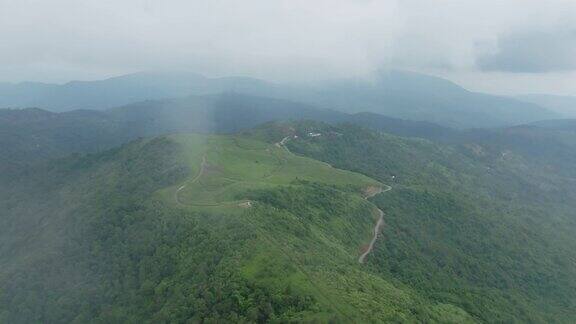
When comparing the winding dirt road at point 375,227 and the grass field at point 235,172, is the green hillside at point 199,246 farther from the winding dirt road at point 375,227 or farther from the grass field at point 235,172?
the winding dirt road at point 375,227

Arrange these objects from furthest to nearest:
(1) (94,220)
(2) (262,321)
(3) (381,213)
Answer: (3) (381,213) < (1) (94,220) < (2) (262,321)

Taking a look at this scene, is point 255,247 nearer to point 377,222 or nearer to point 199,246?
point 199,246

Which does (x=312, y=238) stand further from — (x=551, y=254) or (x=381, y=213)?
(x=551, y=254)

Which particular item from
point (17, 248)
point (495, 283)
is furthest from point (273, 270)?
point (17, 248)

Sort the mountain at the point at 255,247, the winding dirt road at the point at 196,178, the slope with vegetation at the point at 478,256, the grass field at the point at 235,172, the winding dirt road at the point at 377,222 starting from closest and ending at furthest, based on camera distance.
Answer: the mountain at the point at 255,247
the slope with vegetation at the point at 478,256
the winding dirt road at the point at 377,222
the winding dirt road at the point at 196,178
the grass field at the point at 235,172

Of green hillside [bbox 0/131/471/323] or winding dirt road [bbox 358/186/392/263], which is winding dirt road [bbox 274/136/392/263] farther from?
green hillside [bbox 0/131/471/323]

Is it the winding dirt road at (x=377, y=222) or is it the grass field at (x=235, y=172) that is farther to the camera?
the grass field at (x=235, y=172)

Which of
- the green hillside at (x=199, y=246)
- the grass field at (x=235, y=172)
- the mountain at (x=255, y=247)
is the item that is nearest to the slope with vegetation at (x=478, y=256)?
the mountain at (x=255, y=247)

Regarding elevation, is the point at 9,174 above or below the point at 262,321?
below
